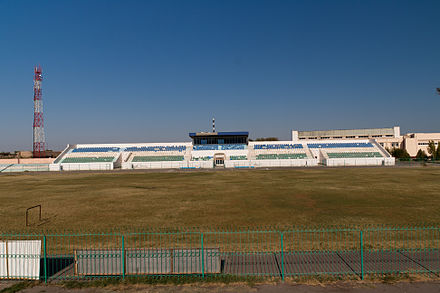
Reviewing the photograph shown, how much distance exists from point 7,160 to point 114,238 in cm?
9173

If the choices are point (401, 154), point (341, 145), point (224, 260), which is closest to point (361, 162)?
point (341, 145)

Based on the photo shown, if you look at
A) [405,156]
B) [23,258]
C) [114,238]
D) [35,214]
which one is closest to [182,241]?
[114,238]

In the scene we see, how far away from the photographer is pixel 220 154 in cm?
8275

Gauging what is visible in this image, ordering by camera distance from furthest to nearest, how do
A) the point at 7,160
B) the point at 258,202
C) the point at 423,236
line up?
the point at 7,160 < the point at 258,202 < the point at 423,236

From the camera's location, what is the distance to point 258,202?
25.1m

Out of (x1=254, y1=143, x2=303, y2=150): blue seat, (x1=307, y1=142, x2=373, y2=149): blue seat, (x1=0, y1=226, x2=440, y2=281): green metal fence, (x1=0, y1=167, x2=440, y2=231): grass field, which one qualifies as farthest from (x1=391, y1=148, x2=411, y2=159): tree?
(x1=0, y1=226, x2=440, y2=281): green metal fence

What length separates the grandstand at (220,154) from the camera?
74.8 m

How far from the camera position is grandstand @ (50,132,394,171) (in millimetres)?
74812

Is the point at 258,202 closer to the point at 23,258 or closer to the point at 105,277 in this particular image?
the point at 105,277

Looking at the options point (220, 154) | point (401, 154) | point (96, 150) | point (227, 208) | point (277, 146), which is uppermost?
point (277, 146)

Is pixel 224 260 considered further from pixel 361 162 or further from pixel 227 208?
pixel 361 162

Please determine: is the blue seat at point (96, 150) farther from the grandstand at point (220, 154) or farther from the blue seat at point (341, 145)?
the blue seat at point (341, 145)

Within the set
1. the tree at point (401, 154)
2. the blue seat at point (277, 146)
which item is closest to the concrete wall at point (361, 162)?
the blue seat at point (277, 146)

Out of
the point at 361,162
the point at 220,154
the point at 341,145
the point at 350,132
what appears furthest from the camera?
the point at 350,132
